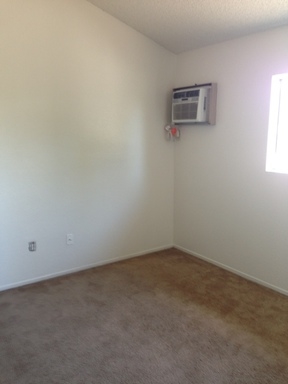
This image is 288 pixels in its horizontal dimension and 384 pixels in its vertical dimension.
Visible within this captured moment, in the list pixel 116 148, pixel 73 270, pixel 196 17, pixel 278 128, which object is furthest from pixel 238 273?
pixel 196 17

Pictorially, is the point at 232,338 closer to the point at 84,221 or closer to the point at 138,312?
the point at 138,312

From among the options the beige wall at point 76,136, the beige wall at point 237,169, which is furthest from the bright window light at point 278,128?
the beige wall at point 76,136

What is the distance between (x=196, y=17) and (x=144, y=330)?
2.67 metres

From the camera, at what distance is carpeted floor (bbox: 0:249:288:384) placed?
186 cm

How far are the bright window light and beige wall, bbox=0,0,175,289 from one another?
1292mm

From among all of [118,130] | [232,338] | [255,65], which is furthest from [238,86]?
[232,338]

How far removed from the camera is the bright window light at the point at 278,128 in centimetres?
276

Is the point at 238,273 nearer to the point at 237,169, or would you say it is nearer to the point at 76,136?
the point at 237,169

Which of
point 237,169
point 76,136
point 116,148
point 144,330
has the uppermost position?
point 76,136

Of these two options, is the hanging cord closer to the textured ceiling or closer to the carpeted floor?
the textured ceiling

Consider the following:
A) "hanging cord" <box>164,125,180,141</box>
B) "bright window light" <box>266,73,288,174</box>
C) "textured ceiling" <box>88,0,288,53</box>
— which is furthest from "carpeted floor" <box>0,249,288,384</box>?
"textured ceiling" <box>88,0,288,53</box>

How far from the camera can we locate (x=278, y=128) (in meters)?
2.85

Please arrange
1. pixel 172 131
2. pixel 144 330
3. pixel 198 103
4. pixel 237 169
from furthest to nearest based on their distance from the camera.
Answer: pixel 172 131
pixel 198 103
pixel 237 169
pixel 144 330

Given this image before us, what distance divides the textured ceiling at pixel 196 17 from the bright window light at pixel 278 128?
0.51 metres
